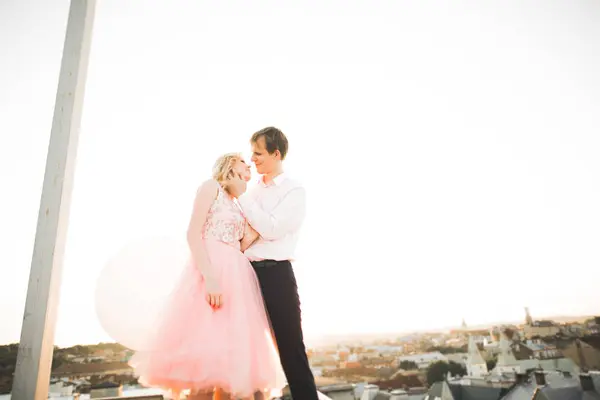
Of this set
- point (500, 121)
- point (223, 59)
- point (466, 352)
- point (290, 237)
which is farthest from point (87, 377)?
point (466, 352)

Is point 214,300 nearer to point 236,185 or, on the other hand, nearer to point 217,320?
point 217,320

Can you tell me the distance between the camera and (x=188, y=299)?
4.68ft

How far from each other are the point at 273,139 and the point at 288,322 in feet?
3.21

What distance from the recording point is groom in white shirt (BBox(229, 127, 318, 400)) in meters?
1.46

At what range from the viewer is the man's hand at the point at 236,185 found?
64.3 inches

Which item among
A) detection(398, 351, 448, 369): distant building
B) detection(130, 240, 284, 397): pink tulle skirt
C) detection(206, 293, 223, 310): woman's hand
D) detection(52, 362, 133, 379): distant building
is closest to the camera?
detection(130, 240, 284, 397): pink tulle skirt

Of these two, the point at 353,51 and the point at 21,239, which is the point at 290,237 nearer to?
the point at 21,239

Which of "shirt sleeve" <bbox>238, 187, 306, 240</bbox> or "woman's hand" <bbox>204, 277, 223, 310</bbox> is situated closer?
"woman's hand" <bbox>204, 277, 223, 310</bbox>

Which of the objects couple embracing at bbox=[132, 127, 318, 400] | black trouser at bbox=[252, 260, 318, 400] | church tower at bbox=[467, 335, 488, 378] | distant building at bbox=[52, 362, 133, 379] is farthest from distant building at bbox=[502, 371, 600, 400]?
distant building at bbox=[52, 362, 133, 379]

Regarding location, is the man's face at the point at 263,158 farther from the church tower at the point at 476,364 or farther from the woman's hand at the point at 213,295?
the church tower at the point at 476,364

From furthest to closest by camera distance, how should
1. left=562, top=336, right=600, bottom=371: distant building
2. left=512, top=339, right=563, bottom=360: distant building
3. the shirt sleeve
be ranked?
left=512, top=339, right=563, bottom=360: distant building < left=562, top=336, right=600, bottom=371: distant building < the shirt sleeve

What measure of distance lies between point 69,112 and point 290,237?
1.32 m

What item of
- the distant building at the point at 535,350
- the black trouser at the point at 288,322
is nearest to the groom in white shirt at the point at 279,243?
the black trouser at the point at 288,322

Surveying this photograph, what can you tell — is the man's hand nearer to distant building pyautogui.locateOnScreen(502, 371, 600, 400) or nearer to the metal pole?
the metal pole
